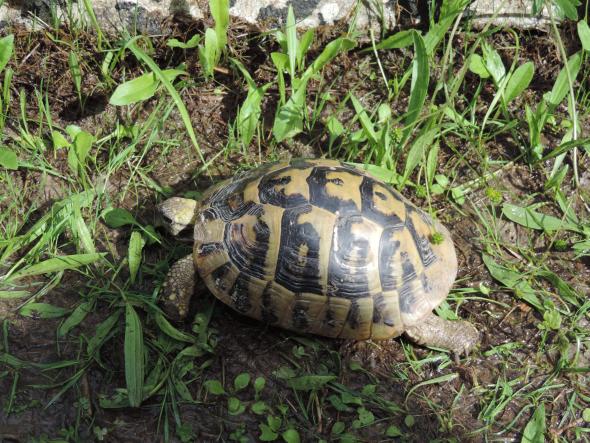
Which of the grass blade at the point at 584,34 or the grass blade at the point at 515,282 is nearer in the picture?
the grass blade at the point at 515,282

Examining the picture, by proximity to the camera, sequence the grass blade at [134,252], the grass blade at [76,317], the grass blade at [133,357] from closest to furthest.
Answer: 1. the grass blade at [133,357]
2. the grass blade at [76,317]
3. the grass blade at [134,252]

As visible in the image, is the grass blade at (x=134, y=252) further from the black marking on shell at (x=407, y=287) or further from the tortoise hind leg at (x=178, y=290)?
A: the black marking on shell at (x=407, y=287)

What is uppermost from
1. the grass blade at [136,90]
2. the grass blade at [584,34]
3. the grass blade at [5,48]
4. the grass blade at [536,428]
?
the grass blade at [5,48]

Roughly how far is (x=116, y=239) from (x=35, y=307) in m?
0.60

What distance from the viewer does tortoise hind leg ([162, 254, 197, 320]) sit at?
310 centimetres

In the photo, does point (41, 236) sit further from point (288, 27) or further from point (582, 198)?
point (582, 198)

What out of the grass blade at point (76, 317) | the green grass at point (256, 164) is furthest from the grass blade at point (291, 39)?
the grass blade at point (76, 317)

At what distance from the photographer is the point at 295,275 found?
2.91 meters

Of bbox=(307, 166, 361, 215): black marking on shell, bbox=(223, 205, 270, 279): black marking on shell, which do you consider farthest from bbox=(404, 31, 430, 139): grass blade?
bbox=(223, 205, 270, 279): black marking on shell

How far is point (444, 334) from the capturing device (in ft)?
10.4

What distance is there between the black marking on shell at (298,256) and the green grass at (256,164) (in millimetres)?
393

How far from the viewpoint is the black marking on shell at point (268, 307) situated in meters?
2.96

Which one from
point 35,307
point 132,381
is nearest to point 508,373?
point 132,381

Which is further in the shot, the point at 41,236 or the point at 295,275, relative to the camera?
the point at 41,236
